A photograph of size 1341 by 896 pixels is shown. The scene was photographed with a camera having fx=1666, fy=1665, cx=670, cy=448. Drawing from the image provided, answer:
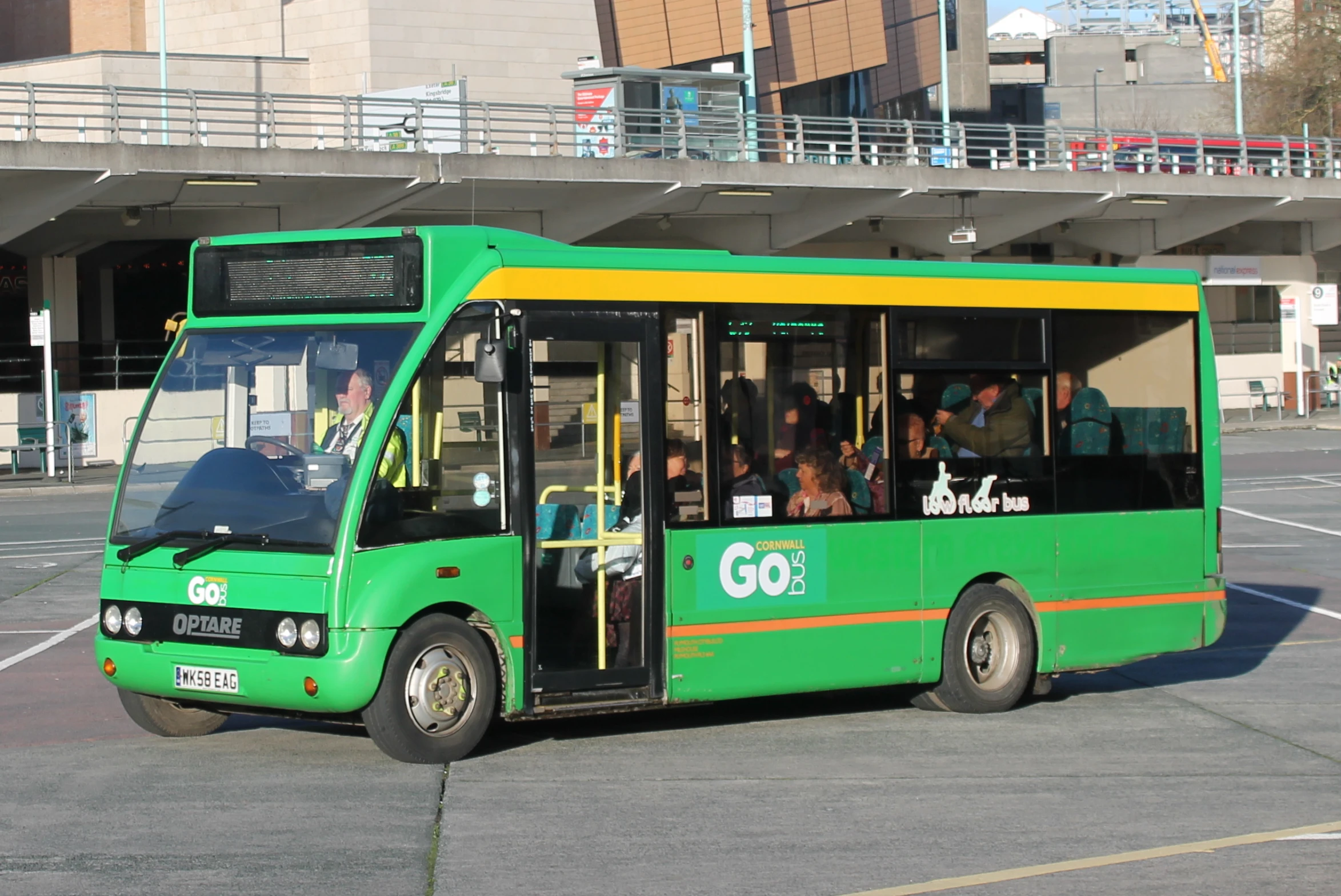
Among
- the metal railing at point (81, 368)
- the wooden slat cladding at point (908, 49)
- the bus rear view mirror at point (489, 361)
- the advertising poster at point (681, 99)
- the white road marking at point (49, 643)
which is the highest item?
the wooden slat cladding at point (908, 49)

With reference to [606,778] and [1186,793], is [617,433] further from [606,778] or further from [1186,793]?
[1186,793]

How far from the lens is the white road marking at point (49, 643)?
11953 millimetres

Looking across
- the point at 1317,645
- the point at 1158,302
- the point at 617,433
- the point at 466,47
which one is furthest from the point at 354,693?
the point at 466,47

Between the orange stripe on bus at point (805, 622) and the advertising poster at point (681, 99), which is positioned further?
the advertising poster at point (681, 99)

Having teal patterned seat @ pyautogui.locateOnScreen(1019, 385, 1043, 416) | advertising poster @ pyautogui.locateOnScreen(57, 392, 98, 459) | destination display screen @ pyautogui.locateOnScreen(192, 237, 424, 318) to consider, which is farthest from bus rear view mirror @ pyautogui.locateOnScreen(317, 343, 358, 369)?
advertising poster @ pyautogui.locateOnScreen(57, 392, 98, 459)

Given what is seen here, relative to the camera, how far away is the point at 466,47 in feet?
160

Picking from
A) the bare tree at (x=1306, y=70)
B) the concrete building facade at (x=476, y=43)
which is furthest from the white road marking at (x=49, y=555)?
the bare tree at (x=1306, y=70)

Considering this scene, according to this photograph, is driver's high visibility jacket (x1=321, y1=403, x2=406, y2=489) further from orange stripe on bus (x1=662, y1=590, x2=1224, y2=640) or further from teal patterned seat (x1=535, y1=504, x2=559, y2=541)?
orange stripe on bus (x1=662, y1=590, x2=1224, y2=640)

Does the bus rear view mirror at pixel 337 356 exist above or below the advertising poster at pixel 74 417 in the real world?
below

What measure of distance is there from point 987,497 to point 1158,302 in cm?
198

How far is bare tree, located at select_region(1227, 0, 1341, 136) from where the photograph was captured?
6512 centimetres

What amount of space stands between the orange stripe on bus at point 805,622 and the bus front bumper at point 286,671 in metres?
1.73

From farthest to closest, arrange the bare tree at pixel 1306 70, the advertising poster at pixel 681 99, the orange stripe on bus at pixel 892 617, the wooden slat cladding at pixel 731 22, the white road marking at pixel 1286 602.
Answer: the bare tree at pixel 1306 70, the wooden slat cladding at pixel 731 22, the advertising poster at pixel 681 99, the white road marking at pixel 1286 602, the orange stripe on bus at pixel 892 617

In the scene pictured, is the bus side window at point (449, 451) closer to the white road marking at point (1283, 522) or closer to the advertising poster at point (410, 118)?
the white road marking at point (1283, 522)
